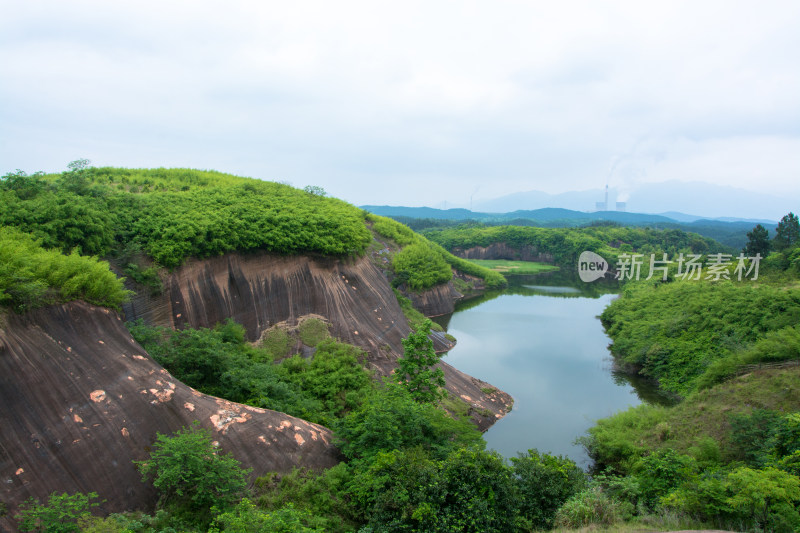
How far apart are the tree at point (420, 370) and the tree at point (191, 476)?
280 inches

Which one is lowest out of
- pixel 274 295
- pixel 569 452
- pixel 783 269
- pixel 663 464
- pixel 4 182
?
pixel 569 452

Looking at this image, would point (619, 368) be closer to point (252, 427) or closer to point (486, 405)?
point (486, 405)

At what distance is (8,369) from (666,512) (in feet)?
49.5

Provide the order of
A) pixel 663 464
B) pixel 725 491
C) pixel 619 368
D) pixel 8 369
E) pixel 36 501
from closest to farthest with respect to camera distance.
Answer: pixel 36 501, pixel 8 369, pixel 725 491, pixel 663 464, pixel 619 368

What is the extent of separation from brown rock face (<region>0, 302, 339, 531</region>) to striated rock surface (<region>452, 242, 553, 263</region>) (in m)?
82.8

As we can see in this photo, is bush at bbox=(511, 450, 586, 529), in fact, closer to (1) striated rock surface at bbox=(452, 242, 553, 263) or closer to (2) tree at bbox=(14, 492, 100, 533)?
(2) tree at bbox=(14, 492, 100, 533)

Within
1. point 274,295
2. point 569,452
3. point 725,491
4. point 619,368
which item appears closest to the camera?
point 725,491

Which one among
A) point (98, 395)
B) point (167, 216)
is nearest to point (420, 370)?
point (98, 395)

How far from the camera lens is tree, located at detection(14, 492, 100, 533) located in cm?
835

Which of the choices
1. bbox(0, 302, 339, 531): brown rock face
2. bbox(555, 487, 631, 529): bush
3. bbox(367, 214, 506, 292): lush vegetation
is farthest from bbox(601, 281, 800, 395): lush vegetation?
bbox(0, 302, 339, 531): brown rock face

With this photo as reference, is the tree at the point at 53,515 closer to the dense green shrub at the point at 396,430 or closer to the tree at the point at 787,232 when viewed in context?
the dense green shrub at the point at 396,430

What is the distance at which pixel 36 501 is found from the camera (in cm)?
892

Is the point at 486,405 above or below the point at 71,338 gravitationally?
below

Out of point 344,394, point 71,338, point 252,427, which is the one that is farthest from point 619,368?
point 71,338
